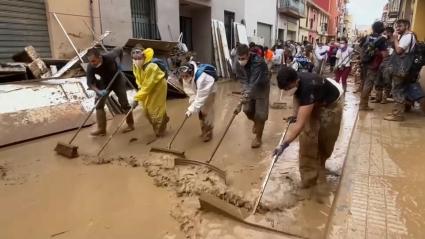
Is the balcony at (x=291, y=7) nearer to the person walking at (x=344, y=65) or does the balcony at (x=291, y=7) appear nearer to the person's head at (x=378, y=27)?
the person walking at (x=344, y=65)

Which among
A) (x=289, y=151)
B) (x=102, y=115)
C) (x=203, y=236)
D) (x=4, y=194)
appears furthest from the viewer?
(x=102, y=115)

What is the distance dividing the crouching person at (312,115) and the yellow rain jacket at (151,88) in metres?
2.16

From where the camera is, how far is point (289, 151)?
13.6ft

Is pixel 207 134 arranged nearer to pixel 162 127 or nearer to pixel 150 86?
pixel 162 127

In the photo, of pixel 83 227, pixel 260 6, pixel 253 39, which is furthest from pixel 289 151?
pixel 260 6

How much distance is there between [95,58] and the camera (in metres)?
4.66

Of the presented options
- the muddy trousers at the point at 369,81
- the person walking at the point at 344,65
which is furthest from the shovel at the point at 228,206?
the person walking at the point at 344,65

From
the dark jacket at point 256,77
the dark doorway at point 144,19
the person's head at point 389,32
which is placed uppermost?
the dark doorway at point 144,19

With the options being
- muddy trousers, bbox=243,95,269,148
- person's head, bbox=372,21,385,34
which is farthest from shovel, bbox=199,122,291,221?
person's head, bbox=372,21,385,34

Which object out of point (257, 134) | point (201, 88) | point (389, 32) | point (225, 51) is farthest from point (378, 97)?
point (225, 51)

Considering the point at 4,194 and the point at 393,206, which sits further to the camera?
the point at 4,194

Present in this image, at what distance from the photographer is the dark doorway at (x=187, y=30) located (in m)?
12.1

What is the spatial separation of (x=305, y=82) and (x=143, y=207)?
71.4 inches

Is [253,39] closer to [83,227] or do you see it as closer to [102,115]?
[102,115]
